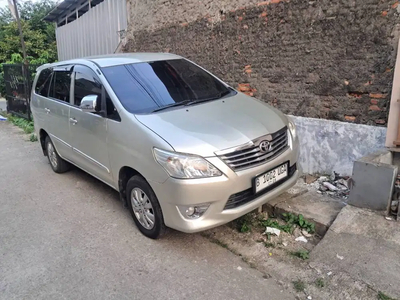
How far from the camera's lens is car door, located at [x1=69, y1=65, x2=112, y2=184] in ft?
12.4

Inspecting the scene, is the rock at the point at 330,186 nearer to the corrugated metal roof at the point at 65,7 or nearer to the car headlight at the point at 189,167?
the car headlight at the point at 189,167

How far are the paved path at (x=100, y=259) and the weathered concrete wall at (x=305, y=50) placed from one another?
2667 millimetres

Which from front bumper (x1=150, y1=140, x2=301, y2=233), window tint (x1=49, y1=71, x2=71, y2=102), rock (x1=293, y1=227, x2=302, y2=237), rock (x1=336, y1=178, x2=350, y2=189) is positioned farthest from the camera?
window tint (x1=49, y1=71, x2=71, y2=102)

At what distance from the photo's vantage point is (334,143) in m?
4.60

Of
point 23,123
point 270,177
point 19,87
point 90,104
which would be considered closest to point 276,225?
point 270,177

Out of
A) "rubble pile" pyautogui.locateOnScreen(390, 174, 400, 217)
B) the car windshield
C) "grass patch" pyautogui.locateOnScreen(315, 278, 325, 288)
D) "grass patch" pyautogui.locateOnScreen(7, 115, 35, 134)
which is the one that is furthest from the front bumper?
"grass patch" pyautogui.locateOnScreen(7, 115, 35, 134)

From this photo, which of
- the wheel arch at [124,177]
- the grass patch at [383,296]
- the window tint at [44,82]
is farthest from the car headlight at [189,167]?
the window tint at [44,82]

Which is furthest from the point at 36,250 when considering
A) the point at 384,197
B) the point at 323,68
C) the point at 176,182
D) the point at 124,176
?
the point at 323,68

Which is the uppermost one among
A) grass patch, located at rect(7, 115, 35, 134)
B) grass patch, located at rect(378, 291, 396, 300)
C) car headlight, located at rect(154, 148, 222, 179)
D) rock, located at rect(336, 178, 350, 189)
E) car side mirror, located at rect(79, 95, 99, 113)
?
car side mirror, located at rect(79, 95, 99, 113)

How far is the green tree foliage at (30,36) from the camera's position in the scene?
2150 centimetres

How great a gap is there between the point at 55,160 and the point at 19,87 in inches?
253

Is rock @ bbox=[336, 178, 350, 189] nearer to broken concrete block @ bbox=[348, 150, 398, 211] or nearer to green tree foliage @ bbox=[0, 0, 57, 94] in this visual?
broken concrete block @ bbox=[348, 150, 398, 211]

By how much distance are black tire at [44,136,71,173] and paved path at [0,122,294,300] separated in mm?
884

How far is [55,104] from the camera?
492cm
